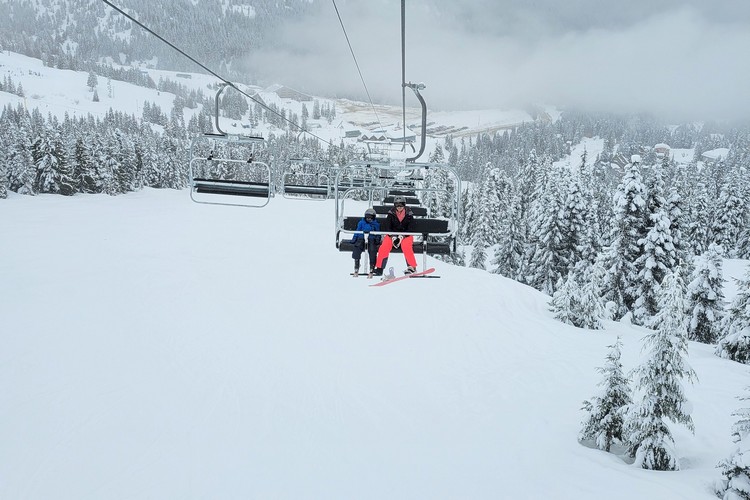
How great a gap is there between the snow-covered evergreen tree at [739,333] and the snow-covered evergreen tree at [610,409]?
37.0 ft

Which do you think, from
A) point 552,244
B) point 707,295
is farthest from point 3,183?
point 707,295

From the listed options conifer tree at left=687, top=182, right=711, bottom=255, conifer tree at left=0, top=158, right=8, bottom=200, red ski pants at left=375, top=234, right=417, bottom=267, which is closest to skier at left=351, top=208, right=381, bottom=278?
red ski pants at left=375, top=234, right=417, bottom=267

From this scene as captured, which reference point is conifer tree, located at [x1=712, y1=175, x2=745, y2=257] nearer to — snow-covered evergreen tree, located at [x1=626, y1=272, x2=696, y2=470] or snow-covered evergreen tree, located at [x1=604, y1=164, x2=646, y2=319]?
snow-covered evergreen tree, located at [x1=604, y1=164, x2=646, y2=319]

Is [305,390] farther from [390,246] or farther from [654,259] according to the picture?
[654,259]

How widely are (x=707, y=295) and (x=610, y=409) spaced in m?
19.0

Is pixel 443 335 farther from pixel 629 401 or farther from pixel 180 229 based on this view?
pixel 180 229

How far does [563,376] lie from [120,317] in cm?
1821

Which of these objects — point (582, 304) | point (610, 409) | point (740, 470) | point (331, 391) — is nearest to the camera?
point (740, 470)

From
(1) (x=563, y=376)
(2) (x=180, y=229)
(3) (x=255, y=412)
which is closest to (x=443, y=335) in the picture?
(1) (x=563, y=376)

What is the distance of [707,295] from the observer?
2366 cm

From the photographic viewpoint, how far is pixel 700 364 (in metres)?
16.4

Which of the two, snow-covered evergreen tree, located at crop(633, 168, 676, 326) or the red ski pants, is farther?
snow-covered evergreen tree, located at crop(633, 168, 676, 326)

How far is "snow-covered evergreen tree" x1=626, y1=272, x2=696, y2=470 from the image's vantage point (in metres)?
8.34

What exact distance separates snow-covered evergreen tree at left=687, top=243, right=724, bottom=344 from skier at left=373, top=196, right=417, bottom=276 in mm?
20205
